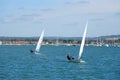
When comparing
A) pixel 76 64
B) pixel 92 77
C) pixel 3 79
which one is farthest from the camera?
pixel 76 64

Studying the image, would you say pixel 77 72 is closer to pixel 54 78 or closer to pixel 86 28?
pixel 54 78

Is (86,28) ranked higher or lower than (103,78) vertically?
higher

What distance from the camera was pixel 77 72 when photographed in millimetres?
72750

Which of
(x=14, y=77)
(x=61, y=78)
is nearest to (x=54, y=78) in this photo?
(x=61, y=78)

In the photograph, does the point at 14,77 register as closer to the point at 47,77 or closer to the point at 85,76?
the point at 47,77

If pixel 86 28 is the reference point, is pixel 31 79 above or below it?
below

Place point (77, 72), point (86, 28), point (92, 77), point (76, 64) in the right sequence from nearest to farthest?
point (92, 77), point (77, 72), point (76, 64), point (86, 28)

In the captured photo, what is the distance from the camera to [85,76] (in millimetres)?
66188

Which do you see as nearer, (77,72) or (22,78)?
(22,78)

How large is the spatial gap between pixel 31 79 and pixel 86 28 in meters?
36.6

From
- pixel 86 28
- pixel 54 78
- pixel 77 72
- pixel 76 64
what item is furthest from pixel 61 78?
pixel 86 28

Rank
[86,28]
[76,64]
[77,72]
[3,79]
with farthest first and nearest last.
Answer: [86,28] < [76,64] < [77,72] < [3,79]

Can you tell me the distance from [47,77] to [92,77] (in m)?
6.18

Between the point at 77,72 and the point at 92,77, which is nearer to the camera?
the point at 92,77
